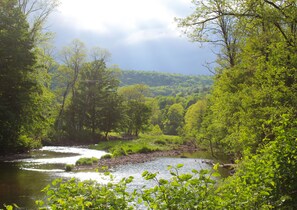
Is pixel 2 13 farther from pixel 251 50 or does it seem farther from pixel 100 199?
pixel 100 199

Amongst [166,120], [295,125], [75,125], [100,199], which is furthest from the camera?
[166,120]

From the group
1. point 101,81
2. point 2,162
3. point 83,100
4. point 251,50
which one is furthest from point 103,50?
point 251,50

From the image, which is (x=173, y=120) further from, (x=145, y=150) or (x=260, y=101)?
(x=260, y=101)

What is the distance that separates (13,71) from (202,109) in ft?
142

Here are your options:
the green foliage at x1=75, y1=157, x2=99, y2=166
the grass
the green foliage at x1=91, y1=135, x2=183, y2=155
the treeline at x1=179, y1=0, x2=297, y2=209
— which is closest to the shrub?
the grass

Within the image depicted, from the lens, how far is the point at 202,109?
220 ft

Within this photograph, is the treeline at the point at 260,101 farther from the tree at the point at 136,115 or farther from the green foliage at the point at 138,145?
the tree at the point at 136,115

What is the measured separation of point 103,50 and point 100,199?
72.0m

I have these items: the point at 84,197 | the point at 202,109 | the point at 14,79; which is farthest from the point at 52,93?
the point at 84,197

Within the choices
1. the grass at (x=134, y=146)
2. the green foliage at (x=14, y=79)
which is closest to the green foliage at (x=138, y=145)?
the grass at (x=134, y=146)

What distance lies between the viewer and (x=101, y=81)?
76125 mm

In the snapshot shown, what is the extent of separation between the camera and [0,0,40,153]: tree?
30078mm

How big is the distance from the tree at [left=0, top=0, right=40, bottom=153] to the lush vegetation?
3.7 inches

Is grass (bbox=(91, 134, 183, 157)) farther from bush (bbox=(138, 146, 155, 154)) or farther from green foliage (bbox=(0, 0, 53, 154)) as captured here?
green foliage (bbox=(0, 0, 53, 154))
